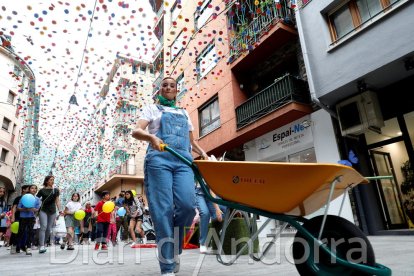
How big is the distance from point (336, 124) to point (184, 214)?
25.5 ft

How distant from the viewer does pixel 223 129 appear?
503 inches

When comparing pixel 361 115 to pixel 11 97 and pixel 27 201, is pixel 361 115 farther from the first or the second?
pixel 11 97

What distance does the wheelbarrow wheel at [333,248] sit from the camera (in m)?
1.86

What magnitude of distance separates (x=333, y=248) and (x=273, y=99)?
8.87 meters

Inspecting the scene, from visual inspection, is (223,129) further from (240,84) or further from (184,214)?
(184,214)

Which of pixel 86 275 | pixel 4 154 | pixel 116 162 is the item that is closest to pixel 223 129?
pixel 86 275

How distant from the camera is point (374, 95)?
8148 mm

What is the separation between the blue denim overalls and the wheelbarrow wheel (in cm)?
103

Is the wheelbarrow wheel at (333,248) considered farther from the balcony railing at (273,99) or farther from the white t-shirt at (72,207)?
the white t-shirt at (72,207)

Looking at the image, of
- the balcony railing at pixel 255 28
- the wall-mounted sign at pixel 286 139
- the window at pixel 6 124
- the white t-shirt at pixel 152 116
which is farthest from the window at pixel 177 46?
the window at pixel 6 124

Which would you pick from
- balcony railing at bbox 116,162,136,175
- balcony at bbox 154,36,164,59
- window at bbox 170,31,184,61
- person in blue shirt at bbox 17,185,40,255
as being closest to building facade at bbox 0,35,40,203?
balcony railing at bbox 116,162,136,175

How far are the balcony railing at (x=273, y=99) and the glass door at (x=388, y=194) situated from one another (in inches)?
115

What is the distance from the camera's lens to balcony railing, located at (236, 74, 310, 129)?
977 centimetres

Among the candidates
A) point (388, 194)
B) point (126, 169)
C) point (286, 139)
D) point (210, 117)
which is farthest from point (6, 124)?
point (388, 194)
